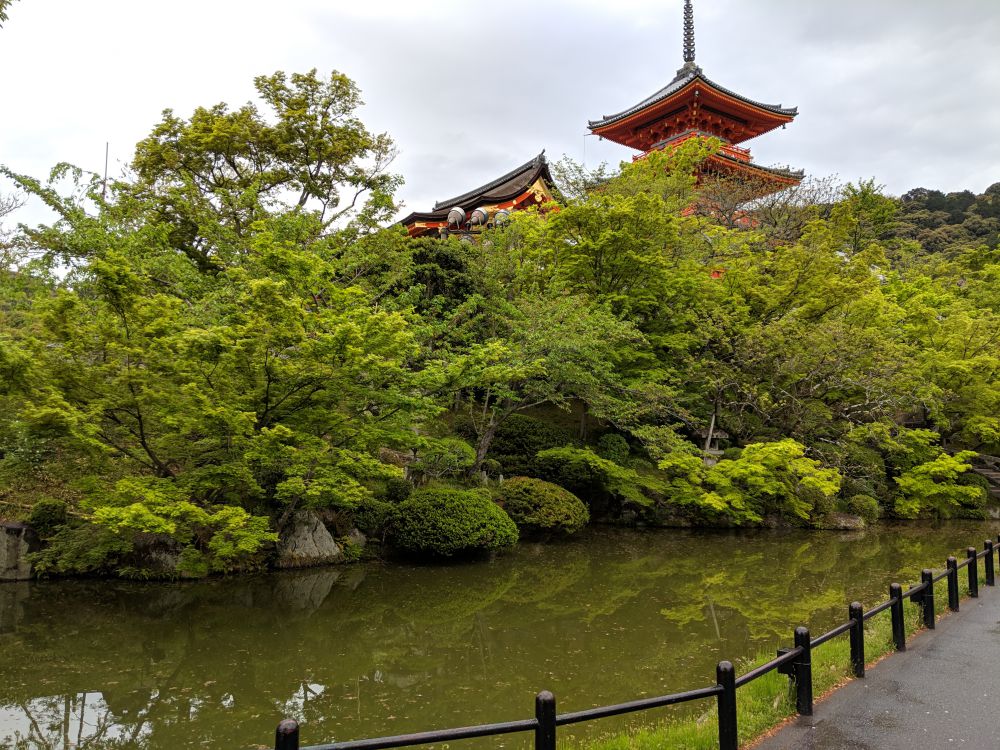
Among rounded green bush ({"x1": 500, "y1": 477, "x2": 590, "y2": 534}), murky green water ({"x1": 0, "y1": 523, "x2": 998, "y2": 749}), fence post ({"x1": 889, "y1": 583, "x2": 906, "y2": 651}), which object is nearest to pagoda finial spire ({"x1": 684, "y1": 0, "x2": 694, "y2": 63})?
rounded green bush ({"x1": 500, "y1": 477, "x2": 590, "y2": 534})

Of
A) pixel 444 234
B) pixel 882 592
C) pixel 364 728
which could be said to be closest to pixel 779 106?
pixel 444 234

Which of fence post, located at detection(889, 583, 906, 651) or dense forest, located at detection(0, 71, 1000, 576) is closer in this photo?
fence post, located at detection(889, 583, 906, 651)

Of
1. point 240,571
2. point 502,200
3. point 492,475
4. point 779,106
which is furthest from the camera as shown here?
point 779,106

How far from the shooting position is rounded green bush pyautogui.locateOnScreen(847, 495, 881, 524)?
1602cm

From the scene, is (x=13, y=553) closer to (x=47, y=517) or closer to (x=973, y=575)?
(x=47, y=517)

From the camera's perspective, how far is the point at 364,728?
5.03 metres

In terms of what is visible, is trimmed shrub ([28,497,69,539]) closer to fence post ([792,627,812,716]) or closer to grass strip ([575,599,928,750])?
grass strip ([575,599,928,750])

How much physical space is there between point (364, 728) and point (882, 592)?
7.92 metres

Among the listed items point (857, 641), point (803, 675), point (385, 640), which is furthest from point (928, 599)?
point (385, 640)

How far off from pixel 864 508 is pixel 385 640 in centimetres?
1384

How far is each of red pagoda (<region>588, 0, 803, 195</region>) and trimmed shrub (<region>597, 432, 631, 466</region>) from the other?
15847mm

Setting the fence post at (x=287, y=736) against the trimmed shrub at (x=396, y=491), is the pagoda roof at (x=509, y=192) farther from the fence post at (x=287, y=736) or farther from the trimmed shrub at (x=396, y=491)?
the fence post at (x=287, y=736)

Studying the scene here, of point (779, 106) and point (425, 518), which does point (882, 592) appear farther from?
point (779, 106)

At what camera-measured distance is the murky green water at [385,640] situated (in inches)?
209
